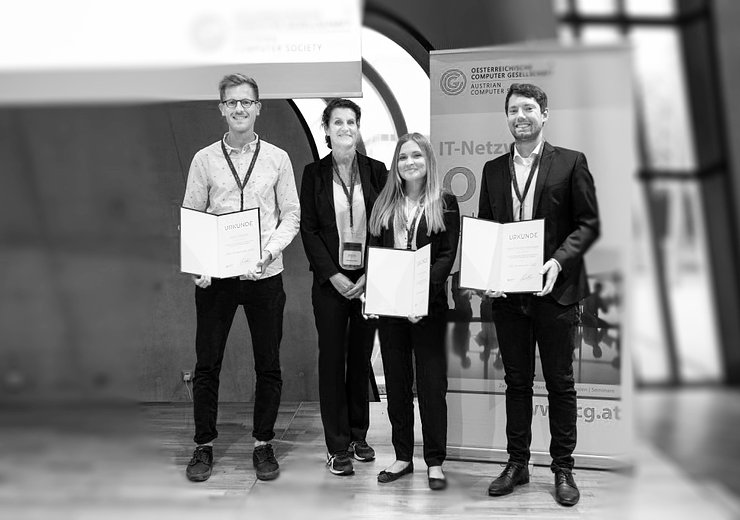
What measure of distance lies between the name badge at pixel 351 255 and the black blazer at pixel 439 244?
0.45 feet

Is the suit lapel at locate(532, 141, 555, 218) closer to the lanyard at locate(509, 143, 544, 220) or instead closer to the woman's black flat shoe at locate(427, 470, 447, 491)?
the lanyard at locate(509, 143, 544, 220)

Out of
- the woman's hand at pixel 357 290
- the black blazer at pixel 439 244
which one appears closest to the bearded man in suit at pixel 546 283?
the black blazer at pixel 439 244

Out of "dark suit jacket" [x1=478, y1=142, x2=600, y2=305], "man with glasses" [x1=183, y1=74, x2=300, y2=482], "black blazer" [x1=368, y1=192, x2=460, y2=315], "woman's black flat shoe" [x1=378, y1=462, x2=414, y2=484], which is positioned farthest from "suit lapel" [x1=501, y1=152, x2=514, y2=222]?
"woman's black flat shoe" [x1=378, y1=462, x2=414, y2=484]

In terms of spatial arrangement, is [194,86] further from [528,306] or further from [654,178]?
[654,178]

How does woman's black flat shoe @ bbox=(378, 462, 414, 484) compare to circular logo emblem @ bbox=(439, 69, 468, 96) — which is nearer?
woman's black flat shoe @ bbox=(378, 462, 414, 484)

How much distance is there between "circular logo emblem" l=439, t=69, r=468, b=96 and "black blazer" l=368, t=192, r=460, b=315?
72cm

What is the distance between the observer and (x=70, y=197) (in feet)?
12.6

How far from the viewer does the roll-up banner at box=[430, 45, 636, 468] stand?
3047 mm

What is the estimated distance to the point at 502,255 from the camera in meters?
2.73

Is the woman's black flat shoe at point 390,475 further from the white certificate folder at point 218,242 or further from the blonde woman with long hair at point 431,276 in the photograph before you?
the white certificate folder at point 218,242

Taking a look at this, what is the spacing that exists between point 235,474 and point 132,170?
178 centimetres

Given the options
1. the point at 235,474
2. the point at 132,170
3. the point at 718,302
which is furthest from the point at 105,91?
the point at 718,302

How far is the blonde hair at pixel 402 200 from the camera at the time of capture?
2828 millimetres

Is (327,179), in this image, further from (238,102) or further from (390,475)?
(390,475)
